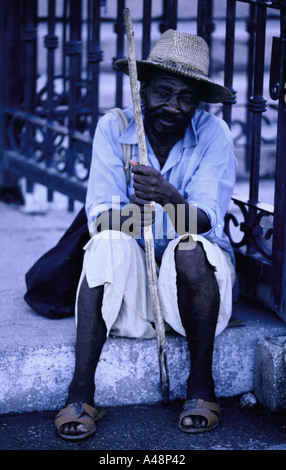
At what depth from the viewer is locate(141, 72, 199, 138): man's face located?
338 centimetres

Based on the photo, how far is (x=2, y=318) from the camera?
3633mm

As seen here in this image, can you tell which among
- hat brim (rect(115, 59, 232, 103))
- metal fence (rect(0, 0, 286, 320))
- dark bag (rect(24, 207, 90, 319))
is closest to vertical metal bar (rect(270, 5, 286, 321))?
metal fence (rect(0, 0, 286, 320))

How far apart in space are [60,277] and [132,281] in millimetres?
391

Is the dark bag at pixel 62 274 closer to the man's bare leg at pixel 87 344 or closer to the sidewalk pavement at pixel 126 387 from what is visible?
the sidewalk pavement at pixel 126 387

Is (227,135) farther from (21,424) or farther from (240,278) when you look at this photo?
(21,424)

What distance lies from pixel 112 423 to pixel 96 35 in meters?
2.12

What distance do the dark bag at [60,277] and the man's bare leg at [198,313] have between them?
1.73 feet

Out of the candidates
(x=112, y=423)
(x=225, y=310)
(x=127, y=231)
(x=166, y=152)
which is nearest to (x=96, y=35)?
(x=166, y=152)

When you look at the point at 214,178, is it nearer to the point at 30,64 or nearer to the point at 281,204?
the point at 281,204

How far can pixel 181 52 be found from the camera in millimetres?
3402

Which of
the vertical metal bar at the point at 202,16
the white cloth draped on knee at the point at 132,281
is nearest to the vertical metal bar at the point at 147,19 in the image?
the vertical metal bar at the point at 202,16

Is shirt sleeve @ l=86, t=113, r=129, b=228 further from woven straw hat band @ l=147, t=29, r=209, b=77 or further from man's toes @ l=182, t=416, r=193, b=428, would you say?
man's toes @ l=182, t=416, r=193, b=428

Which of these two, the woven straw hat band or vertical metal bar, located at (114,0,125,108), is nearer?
the woven straw hat band

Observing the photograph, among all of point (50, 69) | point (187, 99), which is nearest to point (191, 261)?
point (187, 99)
